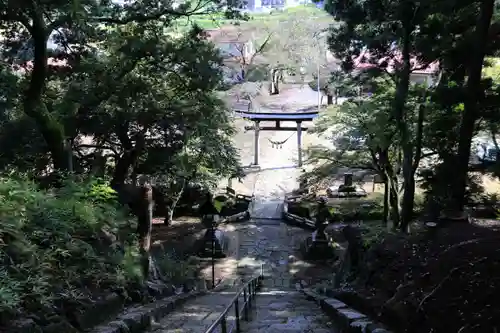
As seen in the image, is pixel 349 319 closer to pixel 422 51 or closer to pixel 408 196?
pixel 408 196

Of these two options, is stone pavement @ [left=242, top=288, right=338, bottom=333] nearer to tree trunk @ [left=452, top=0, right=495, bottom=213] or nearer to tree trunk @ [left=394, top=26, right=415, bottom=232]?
tree trunk @ [left=394, top=26, right=415, bottom=232]

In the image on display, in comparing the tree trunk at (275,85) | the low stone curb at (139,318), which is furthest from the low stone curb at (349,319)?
the tree trunk at (275,85)

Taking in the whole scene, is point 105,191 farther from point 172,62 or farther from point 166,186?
point 166,186

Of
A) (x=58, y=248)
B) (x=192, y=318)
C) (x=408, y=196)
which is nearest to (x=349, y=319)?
(x=192, y=318)

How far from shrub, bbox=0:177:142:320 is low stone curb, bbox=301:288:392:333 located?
2.98m

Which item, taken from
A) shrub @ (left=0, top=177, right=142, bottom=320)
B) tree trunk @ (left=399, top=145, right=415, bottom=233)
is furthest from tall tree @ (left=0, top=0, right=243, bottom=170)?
tree trunk @ (left=399, top=145, right=415, bottom=233)

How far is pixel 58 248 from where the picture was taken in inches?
221

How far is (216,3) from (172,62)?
70.7 inches

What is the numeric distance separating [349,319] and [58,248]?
3.65 m

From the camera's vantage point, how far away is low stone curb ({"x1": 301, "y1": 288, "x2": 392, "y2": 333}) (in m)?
5.48

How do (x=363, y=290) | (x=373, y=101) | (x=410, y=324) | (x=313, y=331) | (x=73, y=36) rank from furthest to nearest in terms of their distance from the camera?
(x=373, y=101)
(x=73, y=36)
(x=363, y=290)
(x=313, y=331)
(x=410, y=324)

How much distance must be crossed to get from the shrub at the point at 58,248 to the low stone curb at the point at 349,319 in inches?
117

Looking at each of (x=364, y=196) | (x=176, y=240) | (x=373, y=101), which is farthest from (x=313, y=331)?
(x=364, y=196)

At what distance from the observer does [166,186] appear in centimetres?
2319
